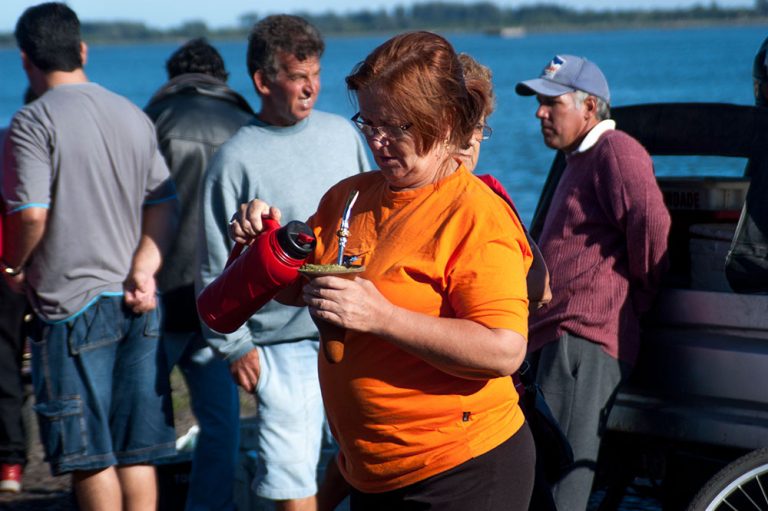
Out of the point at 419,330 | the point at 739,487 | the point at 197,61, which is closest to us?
the point at 419,330

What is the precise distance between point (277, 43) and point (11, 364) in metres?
2.55

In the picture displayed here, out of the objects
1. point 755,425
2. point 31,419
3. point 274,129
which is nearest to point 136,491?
point 274,129

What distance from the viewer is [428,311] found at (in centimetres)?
247

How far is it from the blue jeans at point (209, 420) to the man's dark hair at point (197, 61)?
1.51 m

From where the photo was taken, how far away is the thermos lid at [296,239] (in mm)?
2514

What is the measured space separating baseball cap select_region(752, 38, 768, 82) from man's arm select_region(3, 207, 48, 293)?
2.65 m

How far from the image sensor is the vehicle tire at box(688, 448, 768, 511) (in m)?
3.48

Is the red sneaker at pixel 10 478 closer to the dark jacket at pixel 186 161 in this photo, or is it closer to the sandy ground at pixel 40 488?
the sandy ground at pixel 40 488

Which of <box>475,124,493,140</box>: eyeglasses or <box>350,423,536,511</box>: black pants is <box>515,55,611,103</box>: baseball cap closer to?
<box>475,124,493,140</box>: eyeglasses

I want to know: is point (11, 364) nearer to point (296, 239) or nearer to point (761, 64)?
point (296, 239)

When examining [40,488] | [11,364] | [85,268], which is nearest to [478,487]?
[85,268]

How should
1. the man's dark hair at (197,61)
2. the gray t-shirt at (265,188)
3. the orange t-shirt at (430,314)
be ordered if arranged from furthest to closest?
the man's dark hair at (197,61)
the gray t-shirt at (265,188)
the orange t-shirt at (430,314)

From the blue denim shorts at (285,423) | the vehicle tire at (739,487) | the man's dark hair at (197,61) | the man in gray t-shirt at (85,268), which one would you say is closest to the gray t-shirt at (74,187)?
the man in gray t-shirt at (85,268)

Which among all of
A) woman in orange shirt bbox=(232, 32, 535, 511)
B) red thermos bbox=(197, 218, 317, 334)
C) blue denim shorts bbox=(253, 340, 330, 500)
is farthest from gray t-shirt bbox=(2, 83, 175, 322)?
woman in orange shirt bbox=(232, 32, 535, 511)
